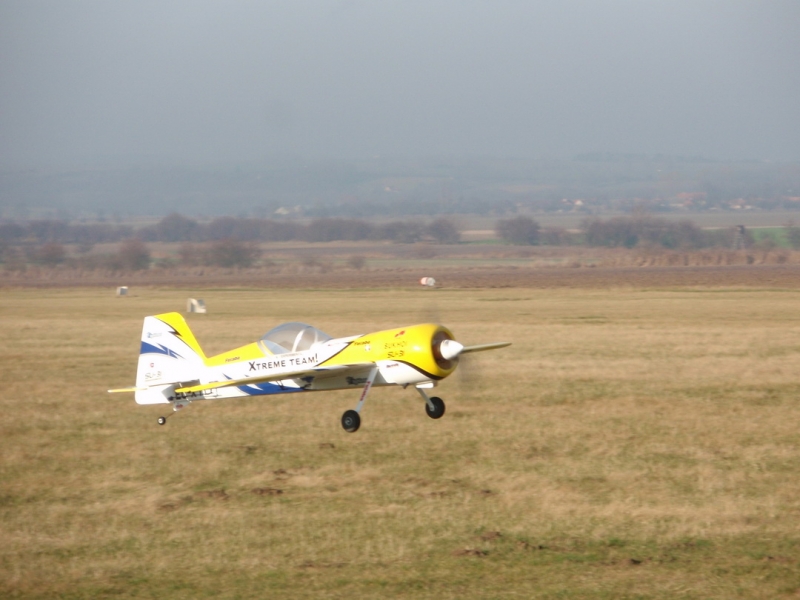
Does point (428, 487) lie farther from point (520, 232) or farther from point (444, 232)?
point (444, 232)

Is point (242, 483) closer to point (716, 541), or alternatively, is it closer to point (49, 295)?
point (716, 541)

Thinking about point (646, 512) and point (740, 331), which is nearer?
point (646, 512)

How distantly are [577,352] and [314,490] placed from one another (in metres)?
14.1

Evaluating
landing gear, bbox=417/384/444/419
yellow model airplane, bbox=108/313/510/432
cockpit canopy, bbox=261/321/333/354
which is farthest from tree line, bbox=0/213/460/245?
landing gear, bbox=417/384/444/419

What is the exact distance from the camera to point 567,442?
609 inches

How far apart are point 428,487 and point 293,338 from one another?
3262 millimetres

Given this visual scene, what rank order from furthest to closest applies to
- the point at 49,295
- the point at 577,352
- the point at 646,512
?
1. the point at 49,295
2. the point at 577,352
3. the point at 646,512

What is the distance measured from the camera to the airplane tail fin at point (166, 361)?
52.9 ft

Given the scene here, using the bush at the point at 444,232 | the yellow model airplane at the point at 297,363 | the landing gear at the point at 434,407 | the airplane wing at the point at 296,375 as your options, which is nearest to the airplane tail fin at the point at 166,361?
the yellow model airplane at the point at 297,363

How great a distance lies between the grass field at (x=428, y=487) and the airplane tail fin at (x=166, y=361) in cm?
76

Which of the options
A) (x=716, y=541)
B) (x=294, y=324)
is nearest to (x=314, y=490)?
(x=294, y=324)

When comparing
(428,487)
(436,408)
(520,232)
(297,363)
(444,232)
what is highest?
(444,232)

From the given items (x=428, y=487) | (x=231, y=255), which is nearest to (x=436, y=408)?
(x=428, y=487)

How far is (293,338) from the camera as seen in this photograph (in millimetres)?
14891
